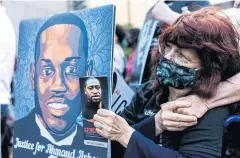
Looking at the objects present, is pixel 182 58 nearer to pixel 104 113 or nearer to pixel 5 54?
pixel 104 113

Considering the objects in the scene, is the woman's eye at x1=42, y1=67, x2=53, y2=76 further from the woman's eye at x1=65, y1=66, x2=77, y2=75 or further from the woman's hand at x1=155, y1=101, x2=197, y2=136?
the woman's hand at x1=155, y1=101, x2=197, y2=136

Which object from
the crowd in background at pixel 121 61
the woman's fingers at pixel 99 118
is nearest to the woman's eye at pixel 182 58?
the woman's fingers at pixel 99 118

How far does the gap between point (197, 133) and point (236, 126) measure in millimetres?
189

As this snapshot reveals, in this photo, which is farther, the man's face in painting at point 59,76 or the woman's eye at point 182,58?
the man's face in painting at point 59,76

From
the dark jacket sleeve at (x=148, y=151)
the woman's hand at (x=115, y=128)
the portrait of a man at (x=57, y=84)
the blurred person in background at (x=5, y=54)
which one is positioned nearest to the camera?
the dark jacket sleeve at (x=148, y=151)

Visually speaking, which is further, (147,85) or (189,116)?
(147,85)

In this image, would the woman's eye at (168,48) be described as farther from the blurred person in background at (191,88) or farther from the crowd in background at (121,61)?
the crowd in background at (121,61)

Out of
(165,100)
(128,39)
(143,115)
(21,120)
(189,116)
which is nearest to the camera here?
(189,116)

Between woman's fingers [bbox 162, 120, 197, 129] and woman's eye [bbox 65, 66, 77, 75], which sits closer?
woman's fingers [bbox 162, 120, 197, 129]

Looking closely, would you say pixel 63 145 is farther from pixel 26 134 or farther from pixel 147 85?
pixel 147 85

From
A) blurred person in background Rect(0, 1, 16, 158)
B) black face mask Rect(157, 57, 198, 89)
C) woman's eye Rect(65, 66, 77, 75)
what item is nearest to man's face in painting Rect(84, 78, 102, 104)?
woman's eye Rect(65, 66, 77, 75)

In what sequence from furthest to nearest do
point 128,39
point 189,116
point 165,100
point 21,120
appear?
point 128,39 < point 21,120 < point 165,100 < point 189,116

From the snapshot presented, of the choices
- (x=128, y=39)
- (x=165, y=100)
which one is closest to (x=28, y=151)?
(x=165, y=100)

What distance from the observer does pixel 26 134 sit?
5.74ft
